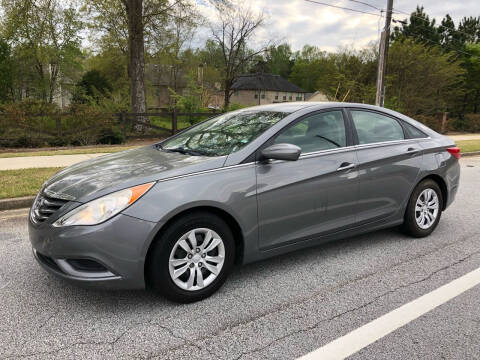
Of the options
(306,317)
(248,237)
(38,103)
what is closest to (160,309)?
(248,237)

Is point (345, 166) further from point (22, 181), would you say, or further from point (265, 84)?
point (265, 84)

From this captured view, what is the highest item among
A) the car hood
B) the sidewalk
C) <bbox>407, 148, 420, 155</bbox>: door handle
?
<bbox>407, 148, 420, 155</bbox>: door handle

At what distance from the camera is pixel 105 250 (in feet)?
8.44

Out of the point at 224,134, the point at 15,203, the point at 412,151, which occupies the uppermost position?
the point at 224,134

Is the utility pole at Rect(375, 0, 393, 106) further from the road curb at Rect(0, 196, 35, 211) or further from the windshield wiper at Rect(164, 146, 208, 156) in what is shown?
the windshield wiper at Rect(164, 146, 208, 156)

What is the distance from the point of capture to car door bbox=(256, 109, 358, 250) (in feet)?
10.4

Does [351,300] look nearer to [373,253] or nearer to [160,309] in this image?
[373,253]

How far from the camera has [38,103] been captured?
44.8 ft

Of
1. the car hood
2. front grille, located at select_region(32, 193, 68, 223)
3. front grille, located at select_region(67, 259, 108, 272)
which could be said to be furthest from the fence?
front grille, located at select_region(67, 259, 108, 272)

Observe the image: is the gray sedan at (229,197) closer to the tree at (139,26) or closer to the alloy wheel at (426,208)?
the alloy wheel at (426,208)

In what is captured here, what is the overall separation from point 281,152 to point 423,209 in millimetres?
2265

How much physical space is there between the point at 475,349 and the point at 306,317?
1045 mm

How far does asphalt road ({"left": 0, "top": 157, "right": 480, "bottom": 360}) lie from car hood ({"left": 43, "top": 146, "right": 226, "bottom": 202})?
830mm

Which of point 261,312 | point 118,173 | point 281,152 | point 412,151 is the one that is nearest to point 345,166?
point 281,152
